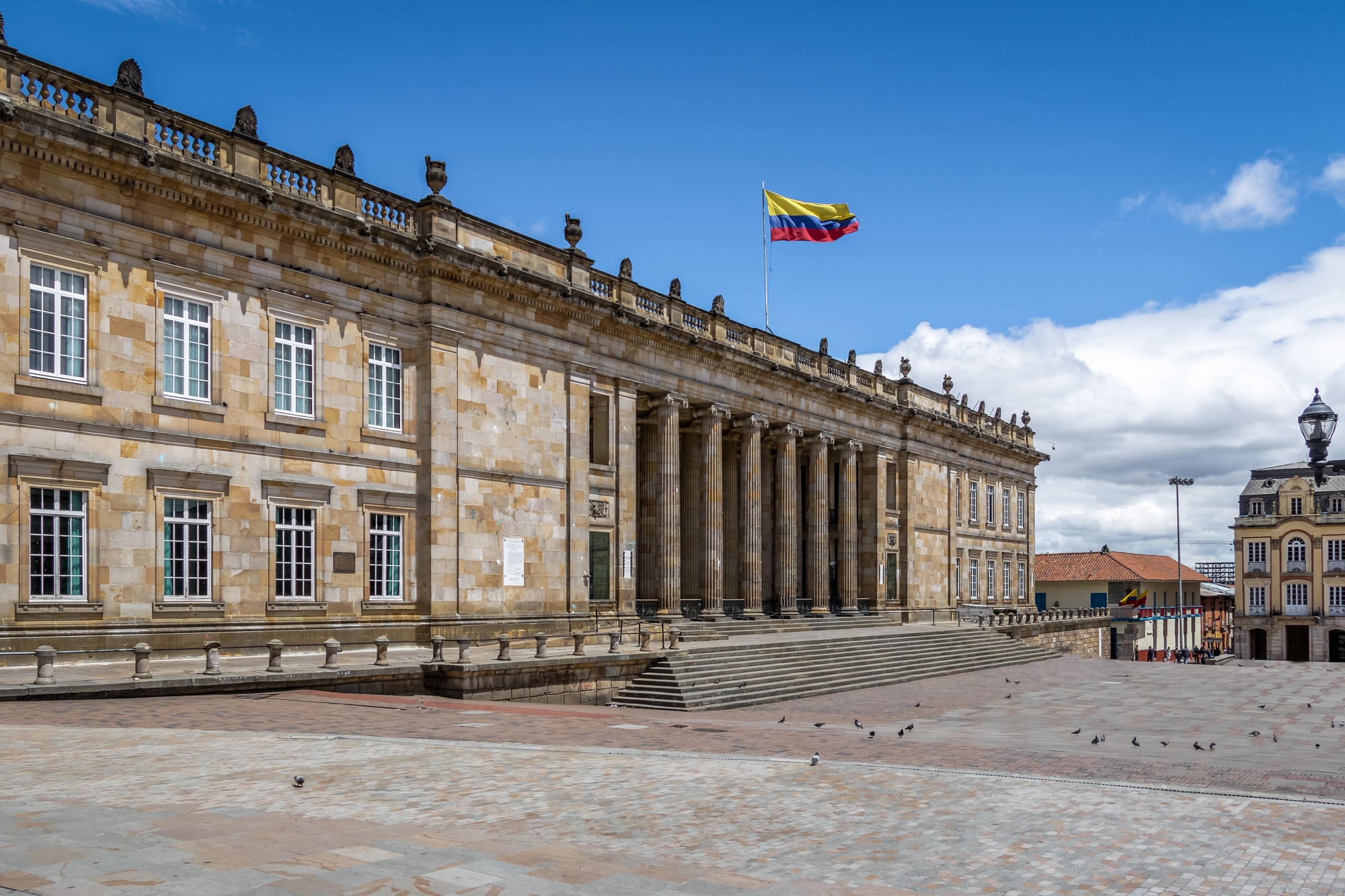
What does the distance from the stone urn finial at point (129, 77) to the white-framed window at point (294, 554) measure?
916 cm

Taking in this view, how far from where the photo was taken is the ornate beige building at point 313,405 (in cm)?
2102

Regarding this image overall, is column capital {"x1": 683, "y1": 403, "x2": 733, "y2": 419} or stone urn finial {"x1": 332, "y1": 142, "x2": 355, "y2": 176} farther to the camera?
column capital {"x1": 683, "y1": 403, "x2": 733, "y2": 419}

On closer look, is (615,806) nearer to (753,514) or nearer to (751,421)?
(753,514)

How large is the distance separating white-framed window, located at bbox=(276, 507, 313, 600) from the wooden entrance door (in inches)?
3259

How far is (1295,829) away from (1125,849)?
2.20 m

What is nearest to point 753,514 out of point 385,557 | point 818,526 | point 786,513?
point 786,513

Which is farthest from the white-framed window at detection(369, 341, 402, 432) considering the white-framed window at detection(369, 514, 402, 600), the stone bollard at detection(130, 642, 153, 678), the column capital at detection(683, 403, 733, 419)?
the column capital at detection(683, 403, 733, 419)

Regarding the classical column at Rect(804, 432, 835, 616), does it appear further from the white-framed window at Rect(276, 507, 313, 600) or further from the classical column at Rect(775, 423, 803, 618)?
the white-framed window at Rect(276, 507, 313, 600)

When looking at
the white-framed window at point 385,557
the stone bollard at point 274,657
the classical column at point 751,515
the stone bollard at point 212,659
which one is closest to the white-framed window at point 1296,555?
the classical column at point 751,515

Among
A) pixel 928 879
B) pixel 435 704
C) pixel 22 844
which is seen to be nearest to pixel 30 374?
pixel 435 704

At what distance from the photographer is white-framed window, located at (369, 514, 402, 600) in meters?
27.1

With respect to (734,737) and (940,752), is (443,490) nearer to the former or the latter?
(734,737)

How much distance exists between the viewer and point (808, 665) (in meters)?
30.8

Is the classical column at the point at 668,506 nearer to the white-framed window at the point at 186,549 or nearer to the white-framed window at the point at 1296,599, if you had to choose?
the white-framed window at the point at 186,549
